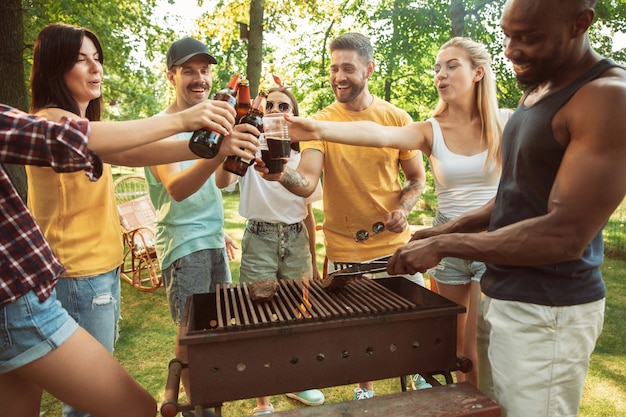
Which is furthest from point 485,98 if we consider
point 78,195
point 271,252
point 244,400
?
point 244,400

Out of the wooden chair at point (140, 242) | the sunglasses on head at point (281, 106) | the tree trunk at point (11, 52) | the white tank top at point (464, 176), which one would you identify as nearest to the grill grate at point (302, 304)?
the white tank top at point (464, 176)

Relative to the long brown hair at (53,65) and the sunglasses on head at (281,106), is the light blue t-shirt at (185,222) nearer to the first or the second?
the sunglasses on head at (281,106)

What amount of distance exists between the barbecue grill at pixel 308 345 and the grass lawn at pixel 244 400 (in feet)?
7.09

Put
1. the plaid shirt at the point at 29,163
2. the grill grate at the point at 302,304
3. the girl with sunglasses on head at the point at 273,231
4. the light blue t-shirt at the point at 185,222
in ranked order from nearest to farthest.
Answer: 1. the plaid shirt at the point at 29,163
2. the grill grate at the point at 302,304
3. the light blue t-shirt at the point at 185,222
4. the girl with sunglasses on head at the point at 273,231

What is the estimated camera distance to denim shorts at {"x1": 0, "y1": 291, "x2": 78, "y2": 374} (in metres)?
1.61

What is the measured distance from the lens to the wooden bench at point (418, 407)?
179 centimetres

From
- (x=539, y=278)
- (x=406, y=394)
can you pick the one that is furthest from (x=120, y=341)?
(x=539, y=278)

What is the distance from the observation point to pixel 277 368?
1.88 metres

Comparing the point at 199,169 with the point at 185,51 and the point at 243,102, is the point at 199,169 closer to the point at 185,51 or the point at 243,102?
the point at 243,102

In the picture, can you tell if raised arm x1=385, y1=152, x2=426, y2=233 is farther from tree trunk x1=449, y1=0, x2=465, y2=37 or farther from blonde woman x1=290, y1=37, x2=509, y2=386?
tree trunk x1=449, y1=0, x2=465, y2=37

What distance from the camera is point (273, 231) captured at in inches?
142

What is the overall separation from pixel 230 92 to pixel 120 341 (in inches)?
167

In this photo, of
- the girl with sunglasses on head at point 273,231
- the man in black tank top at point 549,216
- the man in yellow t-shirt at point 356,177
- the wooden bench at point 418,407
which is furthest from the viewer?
the girl with sunglasses on head at point 273,231

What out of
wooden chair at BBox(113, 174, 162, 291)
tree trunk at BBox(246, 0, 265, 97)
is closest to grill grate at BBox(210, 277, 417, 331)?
wooden chair at BBox(113, 174, 162, 291)
